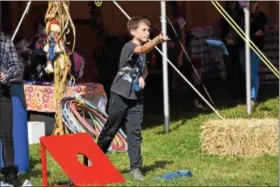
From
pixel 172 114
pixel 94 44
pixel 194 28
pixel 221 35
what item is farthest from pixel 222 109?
pixel 194 28

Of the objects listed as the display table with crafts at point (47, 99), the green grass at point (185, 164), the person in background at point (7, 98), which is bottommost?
the green grass at point (185, 164)

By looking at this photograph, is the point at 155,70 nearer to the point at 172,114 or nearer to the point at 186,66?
the point at 186,66

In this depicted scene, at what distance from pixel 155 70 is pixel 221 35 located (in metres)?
1.70

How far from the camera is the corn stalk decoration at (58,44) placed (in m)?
9.51

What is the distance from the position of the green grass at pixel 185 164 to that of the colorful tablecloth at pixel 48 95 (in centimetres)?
87

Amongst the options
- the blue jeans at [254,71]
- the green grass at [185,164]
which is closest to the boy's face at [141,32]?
the green grass at [185,164]

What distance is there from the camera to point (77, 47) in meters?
14.9

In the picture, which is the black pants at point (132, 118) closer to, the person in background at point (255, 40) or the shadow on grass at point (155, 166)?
the shadow on grass at point (155, 166)

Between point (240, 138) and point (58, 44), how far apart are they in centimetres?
263

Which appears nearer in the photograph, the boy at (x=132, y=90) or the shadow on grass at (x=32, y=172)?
the boy at (x=132, y=90)

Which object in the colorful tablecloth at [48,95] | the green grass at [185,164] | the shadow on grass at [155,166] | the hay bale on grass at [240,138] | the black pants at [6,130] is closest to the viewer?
the black pants at [6,130]

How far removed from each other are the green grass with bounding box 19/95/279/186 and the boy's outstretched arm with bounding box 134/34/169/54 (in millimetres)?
1222

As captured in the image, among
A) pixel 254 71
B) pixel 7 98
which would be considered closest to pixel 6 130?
pixel 7 98

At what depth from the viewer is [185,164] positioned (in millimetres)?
8250
